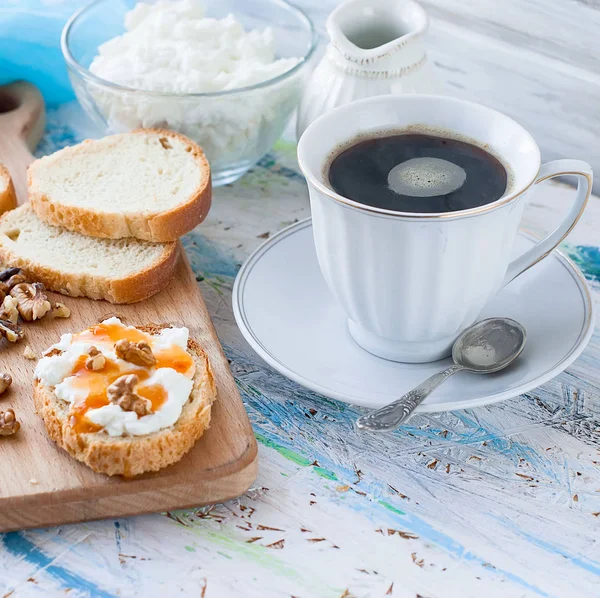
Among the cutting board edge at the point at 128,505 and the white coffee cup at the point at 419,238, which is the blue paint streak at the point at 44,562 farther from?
the white coffee cup at the point at 419,238

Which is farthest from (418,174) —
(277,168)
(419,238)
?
(277,168)

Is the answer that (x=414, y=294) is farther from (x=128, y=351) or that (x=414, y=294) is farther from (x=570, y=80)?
(x=570, y=80)

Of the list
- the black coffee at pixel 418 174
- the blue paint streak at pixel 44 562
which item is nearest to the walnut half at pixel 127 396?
the blue paint streak at pixel 44 562

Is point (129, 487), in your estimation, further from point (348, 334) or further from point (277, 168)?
point (277, 168)

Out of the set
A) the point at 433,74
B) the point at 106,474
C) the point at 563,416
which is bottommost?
the point at 563,416

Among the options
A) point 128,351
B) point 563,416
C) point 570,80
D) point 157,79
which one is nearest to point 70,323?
point 128,351

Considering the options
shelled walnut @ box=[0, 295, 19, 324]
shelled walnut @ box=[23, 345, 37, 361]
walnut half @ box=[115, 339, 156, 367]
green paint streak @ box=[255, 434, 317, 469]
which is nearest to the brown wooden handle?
shelled walnut @ box=[0, 295, 19, 324]

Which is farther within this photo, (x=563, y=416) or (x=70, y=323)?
(x=70, y=323)
